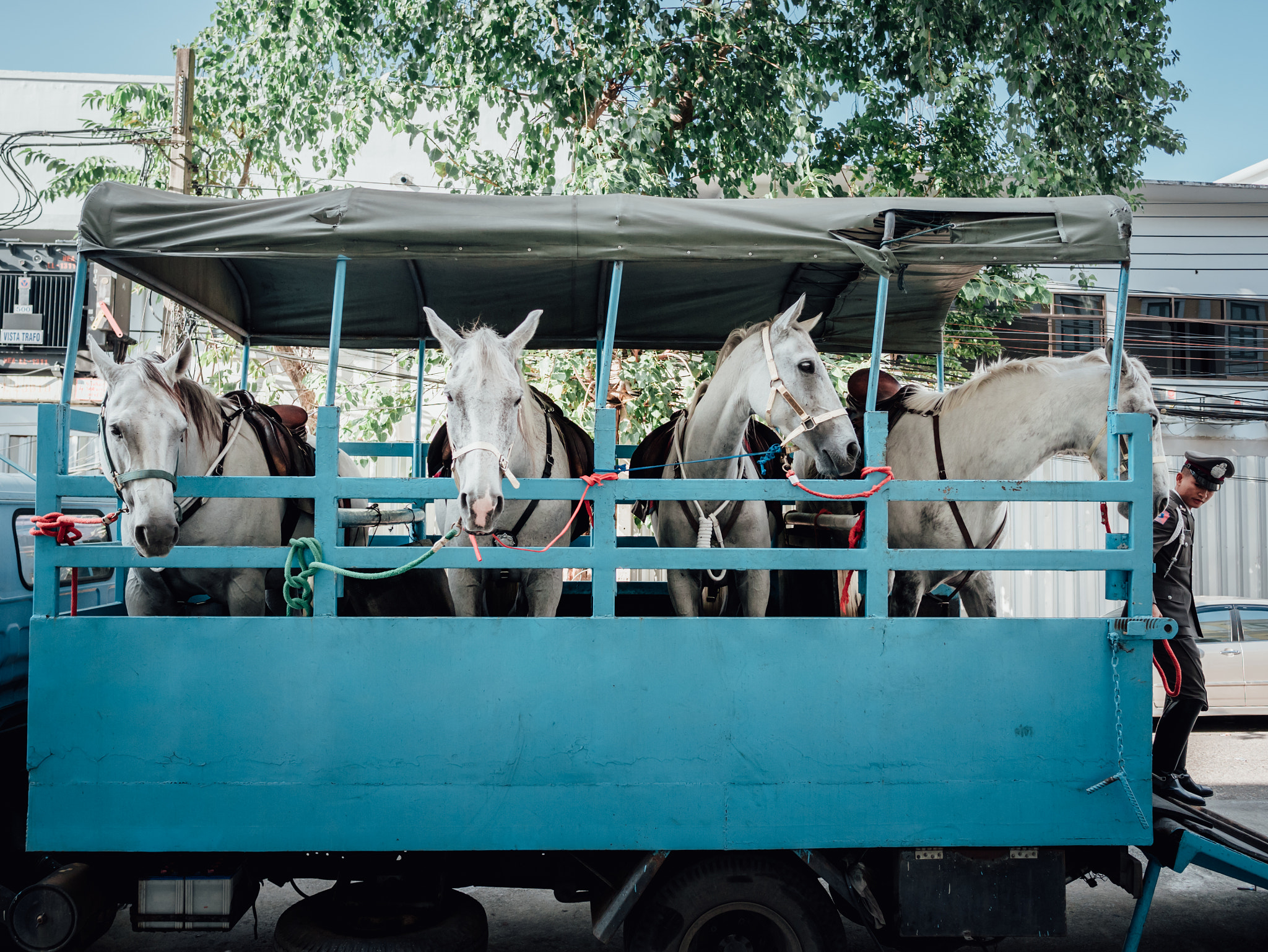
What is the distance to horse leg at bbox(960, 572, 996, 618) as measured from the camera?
490 cm

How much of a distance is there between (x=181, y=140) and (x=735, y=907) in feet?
27.1

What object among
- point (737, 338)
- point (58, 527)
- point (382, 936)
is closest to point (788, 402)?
point (737, 338)

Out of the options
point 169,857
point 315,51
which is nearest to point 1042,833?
point 169,857

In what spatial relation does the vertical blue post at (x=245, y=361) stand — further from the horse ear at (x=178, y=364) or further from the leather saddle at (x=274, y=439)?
the horse ear at (x=178, y=364)

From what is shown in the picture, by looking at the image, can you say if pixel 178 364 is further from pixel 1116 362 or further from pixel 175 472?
pixel 1116 362

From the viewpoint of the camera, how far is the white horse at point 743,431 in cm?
371

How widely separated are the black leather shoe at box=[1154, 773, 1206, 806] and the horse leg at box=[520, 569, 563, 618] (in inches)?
109

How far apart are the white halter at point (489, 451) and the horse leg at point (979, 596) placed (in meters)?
2.86

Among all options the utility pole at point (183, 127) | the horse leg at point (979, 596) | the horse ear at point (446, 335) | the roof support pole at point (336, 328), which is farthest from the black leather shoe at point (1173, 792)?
the utility pole at point (183, 127)

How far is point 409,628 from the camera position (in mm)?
3141

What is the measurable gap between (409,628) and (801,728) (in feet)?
4.61

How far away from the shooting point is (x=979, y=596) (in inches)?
193

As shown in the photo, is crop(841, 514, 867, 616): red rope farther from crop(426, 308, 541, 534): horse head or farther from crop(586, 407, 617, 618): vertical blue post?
crop(426, 308, 541, 534): horse head

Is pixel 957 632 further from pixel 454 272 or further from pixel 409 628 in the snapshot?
pixel 454 272
